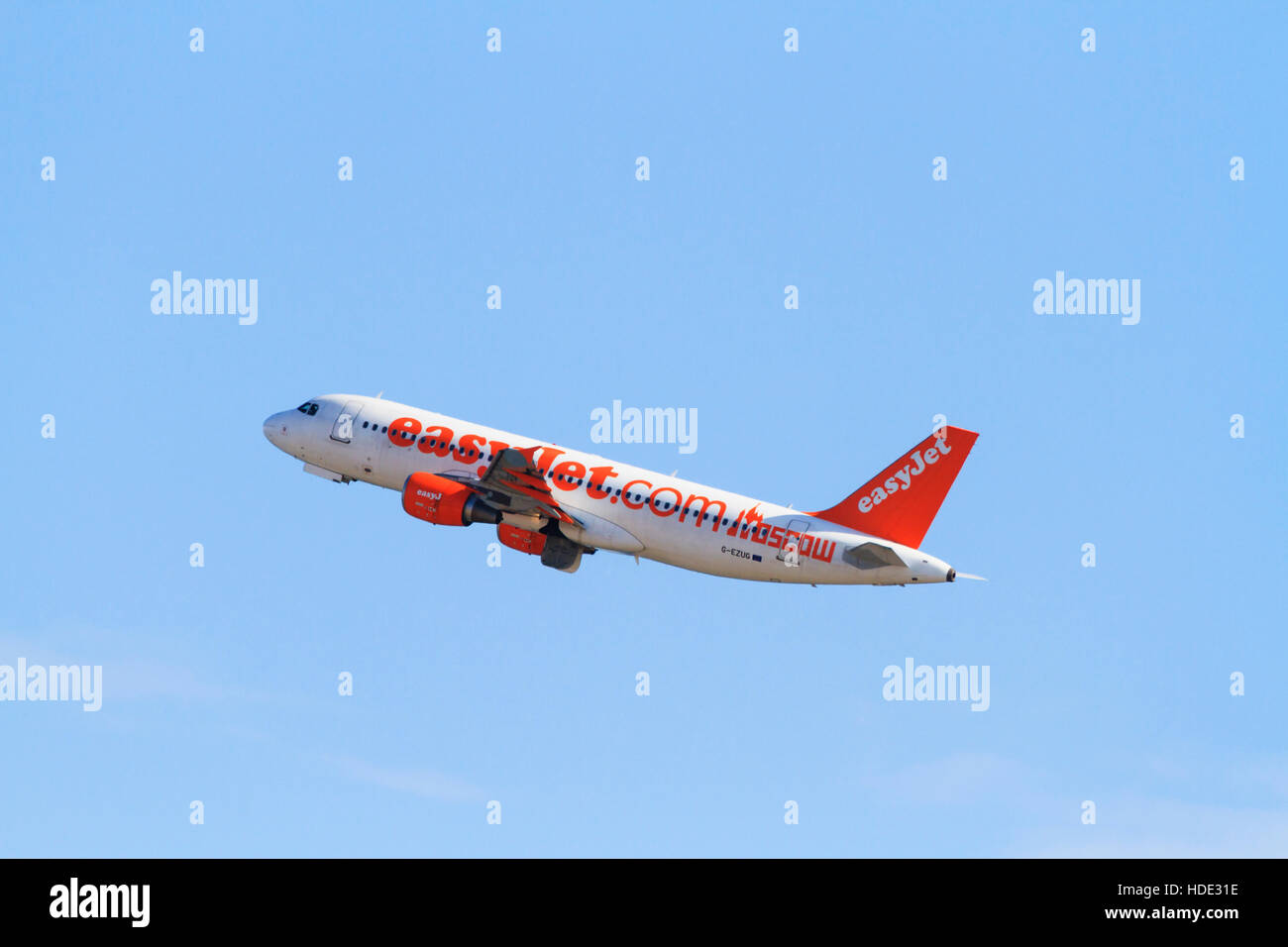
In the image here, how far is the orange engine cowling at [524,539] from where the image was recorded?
79.5 m

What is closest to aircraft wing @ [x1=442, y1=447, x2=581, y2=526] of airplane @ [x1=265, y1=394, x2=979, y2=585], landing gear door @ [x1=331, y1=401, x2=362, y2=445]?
airplane @ [x1=265, y1=394, x2=979, y2=585]

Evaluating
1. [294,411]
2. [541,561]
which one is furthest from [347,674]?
[294,411]

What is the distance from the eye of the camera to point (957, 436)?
74.8 metres

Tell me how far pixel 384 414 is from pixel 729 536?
1714 cm

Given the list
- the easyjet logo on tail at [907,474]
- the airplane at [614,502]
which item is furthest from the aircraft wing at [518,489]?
the easyjet logo on tail at [907,474]

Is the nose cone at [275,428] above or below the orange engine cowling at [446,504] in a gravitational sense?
above

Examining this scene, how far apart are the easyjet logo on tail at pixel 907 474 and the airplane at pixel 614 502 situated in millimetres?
38

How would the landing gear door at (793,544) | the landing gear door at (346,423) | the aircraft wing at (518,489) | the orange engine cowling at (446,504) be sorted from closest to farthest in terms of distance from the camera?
the landing gear door at (793,544), the aircraft wing at (518,489), the orange engine cowling at (446,504), the landing gear door at (346,423)

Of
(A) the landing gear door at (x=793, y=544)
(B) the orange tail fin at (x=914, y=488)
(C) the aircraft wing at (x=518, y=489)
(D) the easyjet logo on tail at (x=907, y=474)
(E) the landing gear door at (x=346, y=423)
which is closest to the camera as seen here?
(B) the orange tail fin at (x=914, y=488)

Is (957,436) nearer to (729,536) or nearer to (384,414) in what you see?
(729,536)

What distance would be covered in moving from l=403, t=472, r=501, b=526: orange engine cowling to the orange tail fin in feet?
Answer: 49.8

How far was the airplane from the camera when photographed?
245 feet

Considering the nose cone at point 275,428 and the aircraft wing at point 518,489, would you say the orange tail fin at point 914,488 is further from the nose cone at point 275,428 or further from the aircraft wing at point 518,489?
the nose cone at point 275,428

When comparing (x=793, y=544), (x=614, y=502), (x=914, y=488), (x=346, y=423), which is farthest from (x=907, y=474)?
(x=346, y=423)
